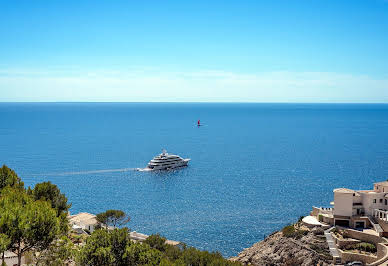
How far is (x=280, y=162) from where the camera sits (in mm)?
97875

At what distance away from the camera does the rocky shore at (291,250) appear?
38500 mm

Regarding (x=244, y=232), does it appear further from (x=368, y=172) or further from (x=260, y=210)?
(x=368, y=172)

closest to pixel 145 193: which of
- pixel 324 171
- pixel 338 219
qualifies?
pixel 338 219

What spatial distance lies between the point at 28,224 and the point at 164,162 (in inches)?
2919

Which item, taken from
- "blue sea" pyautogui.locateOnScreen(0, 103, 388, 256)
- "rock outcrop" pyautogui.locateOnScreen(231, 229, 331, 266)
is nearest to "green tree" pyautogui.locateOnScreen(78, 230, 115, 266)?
"rock outcrop" pyautogui.locateOnScreen(231, 229, 331, 266)

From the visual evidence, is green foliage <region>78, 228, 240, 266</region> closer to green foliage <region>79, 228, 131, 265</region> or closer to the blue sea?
green foliage <region>79, 228, 131, 265</region>

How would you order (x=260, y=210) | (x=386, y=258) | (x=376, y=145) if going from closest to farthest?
(x=386, y=258) → (x=260, y=210) → (x=376, y=145)

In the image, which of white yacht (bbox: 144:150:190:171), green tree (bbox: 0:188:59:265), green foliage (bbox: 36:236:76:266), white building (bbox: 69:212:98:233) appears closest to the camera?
green tree (bbox: 0:188:59:265)

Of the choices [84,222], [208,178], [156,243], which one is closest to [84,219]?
[84,222]

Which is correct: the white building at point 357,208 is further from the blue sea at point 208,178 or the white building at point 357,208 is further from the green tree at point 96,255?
the green tree at point 96,255

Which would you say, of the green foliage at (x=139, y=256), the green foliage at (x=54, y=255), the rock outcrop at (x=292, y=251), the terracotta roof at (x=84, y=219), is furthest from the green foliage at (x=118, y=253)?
the terracotta roof at (x=84, y=219)

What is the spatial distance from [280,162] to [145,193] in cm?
4286

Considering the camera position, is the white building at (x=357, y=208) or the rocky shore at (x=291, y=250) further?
the white building at (x=357, y=208)

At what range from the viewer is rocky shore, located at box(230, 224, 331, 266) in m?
38.5
